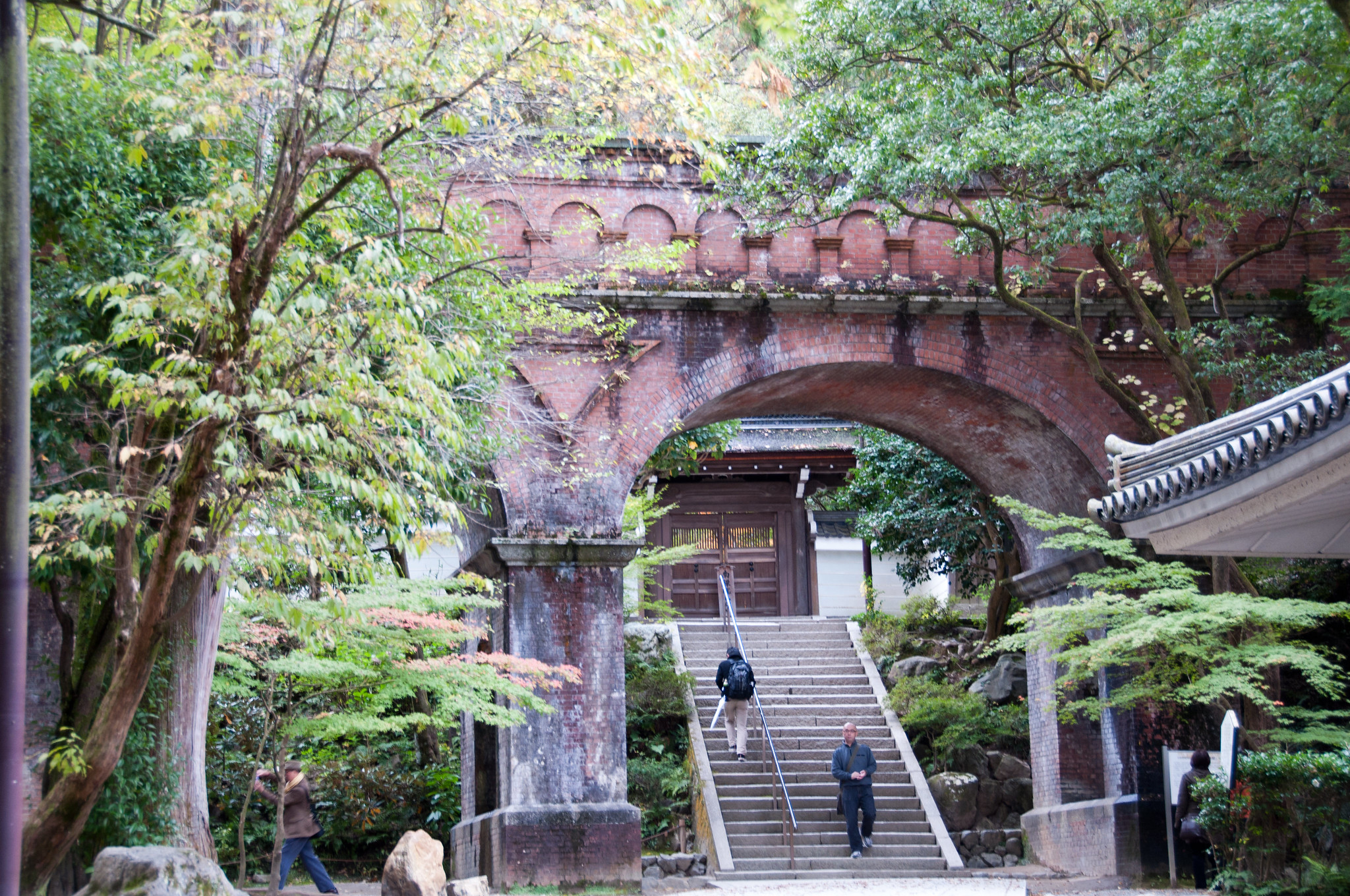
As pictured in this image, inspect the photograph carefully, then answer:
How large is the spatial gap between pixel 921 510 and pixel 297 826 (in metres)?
9.93

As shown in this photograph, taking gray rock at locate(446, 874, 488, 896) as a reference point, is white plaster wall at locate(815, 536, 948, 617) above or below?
above

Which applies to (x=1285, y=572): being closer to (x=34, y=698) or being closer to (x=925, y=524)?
(x=925, y=524)

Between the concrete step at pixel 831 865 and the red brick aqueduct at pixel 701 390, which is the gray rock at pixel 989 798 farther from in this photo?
the concrete step at pixel 831 865

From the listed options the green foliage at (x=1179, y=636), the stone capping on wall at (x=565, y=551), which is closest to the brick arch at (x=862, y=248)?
the green foliage at (x=1179, y=636)

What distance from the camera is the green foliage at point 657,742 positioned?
47.5ft

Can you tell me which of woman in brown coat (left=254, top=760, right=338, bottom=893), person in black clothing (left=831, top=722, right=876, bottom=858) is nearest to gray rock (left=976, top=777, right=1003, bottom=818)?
person in black clothing (left=831, top=722, right=876, bottom=858)

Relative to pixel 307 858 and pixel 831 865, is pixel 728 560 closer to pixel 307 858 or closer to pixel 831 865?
pixel 831 865

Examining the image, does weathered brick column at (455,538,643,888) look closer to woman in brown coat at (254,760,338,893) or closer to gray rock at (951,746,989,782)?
woman in brown coat at (254,760,338,893)

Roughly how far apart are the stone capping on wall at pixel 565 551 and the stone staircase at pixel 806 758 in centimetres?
342

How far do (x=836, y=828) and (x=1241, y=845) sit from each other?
5877mm

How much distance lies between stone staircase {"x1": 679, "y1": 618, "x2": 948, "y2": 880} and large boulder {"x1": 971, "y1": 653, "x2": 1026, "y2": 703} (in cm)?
152

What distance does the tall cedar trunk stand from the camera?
305 inches

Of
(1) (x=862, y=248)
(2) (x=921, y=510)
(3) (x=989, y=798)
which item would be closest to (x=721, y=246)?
(1) (x=862, y=248)

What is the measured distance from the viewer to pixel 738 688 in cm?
1384
